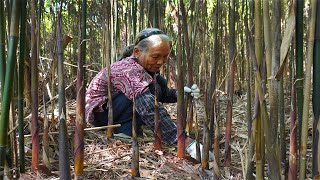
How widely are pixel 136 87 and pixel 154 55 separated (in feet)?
0.67

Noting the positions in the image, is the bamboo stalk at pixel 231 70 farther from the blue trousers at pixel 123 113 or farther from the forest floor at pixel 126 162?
the blue trousers at pixel 123 113

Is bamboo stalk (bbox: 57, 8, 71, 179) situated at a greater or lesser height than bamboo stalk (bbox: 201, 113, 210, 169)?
greater

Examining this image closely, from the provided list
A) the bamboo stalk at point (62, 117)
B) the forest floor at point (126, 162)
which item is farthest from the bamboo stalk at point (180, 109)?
the bamboo stalk at point (62, 117)

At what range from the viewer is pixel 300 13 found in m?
0.69

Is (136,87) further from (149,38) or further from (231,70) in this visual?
(231,70)

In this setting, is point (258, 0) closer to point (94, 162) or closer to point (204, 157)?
point (204, 157)

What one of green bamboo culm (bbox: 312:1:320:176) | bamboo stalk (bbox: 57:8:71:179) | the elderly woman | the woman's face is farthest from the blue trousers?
green bamboo culm (bbox: 312:1:320:176)

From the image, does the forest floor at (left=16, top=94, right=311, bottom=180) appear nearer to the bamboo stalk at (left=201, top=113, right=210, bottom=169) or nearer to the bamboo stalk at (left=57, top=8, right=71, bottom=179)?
the bamboo stalk at (left=201, top=113, right=210, bottom=169)

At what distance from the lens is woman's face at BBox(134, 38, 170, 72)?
5.84 ft

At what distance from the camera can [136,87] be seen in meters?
1.67

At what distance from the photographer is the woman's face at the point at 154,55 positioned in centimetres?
178

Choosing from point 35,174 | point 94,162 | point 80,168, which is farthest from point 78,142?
point 94,162

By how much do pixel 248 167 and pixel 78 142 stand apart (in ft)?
1.45

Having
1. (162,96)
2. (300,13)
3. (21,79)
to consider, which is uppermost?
(300,13)
